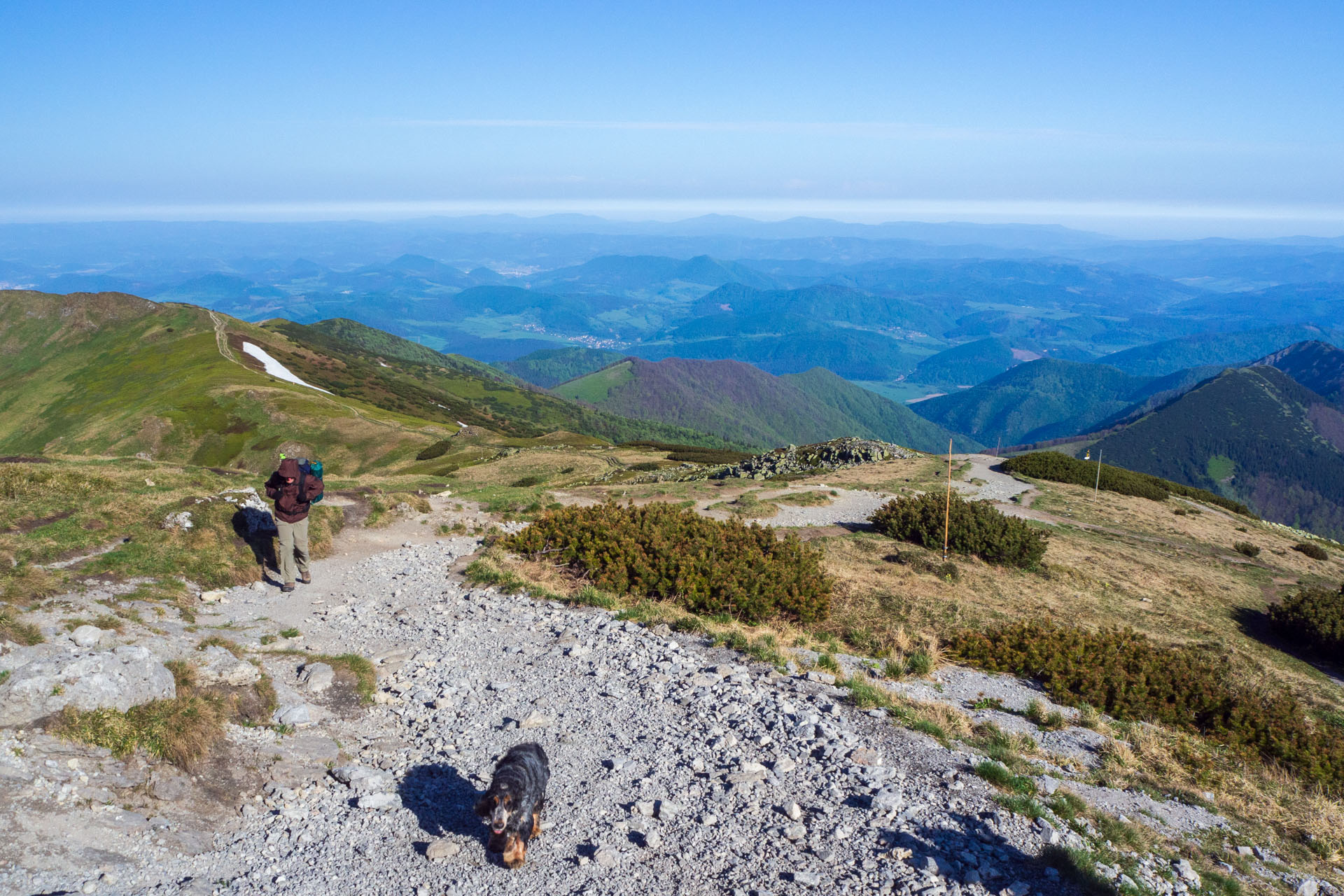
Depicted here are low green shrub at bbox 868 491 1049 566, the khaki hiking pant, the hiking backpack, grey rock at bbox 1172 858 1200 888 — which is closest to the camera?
grey rock at bbox 1172 858 1200 888

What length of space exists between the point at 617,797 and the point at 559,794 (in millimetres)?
630

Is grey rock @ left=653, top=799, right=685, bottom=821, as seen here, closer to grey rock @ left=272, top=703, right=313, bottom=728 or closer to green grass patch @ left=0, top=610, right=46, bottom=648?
grey rock @ left=272, top=703, right=313, bottom=728

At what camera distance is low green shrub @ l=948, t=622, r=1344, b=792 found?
10.3 metres

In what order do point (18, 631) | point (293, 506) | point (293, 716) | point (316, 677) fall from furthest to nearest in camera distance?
point (293, 506)
point (316, 677)
point (18, 631)
point (293, 716)

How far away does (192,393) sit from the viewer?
76.8 meters

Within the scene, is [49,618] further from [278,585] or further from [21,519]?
[21,519]

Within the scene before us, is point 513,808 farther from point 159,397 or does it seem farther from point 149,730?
point 159,397

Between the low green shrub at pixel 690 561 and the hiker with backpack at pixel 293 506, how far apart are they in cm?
437

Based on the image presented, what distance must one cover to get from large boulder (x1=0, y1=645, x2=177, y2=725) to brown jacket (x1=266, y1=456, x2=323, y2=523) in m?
5.72

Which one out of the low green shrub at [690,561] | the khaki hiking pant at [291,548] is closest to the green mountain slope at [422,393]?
the low green shrub at [690,561]

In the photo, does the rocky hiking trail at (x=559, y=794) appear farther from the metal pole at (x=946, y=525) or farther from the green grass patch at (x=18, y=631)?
the metal pole at (x=946, y=525)

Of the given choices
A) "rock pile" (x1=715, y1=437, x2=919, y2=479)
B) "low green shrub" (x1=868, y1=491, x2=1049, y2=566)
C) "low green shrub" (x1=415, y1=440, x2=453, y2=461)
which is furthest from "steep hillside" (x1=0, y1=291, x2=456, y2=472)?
"low green shrub" (x1=868, y1=491, x2=1049, y2=566)

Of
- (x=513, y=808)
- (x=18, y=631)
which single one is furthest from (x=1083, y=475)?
(x=18, y=631)

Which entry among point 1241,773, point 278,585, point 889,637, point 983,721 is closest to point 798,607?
point 889,637
